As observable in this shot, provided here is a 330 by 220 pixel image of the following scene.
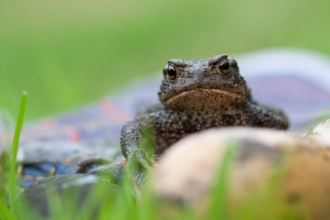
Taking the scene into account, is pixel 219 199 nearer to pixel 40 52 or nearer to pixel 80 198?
pixel 80 198

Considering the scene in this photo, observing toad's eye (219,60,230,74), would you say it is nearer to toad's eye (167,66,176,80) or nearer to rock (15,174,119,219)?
toad's eye (167,66,176,80)

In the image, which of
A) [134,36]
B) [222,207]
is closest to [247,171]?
[222,207]

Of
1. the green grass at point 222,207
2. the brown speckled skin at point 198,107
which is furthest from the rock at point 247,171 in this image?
the brown speckled skin at point 198,107

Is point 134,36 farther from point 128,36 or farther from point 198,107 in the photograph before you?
point 198,107

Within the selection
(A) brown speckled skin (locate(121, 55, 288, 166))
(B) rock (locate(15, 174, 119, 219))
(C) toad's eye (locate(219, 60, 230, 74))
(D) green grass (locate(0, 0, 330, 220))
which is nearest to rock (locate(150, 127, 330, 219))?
(B) rock (locate(15, 174, 119, 219))

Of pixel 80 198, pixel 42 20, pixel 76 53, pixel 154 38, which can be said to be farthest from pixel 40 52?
pixel 80 198
